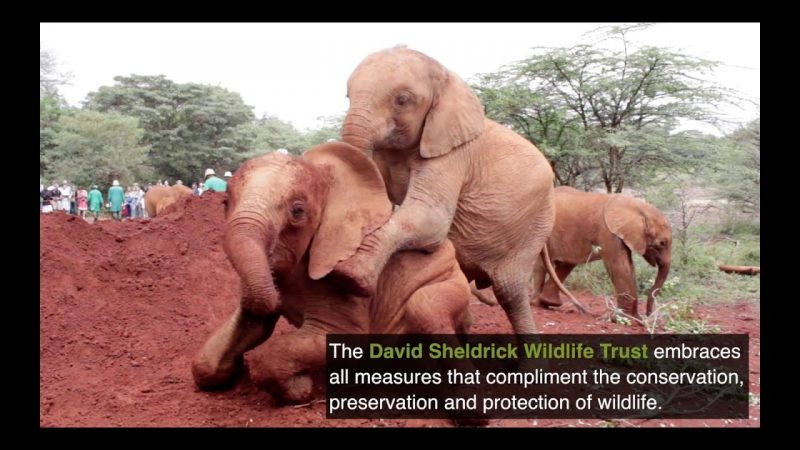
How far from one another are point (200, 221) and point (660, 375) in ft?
20.3

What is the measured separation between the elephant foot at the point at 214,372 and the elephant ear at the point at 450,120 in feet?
6.75

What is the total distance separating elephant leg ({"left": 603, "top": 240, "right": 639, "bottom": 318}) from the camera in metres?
8.27

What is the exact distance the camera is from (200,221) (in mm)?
8461

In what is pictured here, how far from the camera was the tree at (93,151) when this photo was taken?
86.9 ft

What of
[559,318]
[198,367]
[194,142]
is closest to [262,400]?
[198,367]

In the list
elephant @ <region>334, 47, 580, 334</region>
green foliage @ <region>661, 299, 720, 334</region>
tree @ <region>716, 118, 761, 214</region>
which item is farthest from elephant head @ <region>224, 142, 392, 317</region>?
tree @ <region>716, 118, 761, 214</region>

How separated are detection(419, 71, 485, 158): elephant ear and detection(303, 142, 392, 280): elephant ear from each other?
73 centimetres

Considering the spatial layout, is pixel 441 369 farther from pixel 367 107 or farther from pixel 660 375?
pixel 660 375

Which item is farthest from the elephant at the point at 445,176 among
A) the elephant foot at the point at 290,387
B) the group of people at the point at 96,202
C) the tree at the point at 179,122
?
the tree at the point at 179,122

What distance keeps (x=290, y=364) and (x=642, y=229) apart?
6.04 m

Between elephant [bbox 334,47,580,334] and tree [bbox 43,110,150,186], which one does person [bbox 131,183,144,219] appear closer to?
tree [bbox 43,110,150,186]

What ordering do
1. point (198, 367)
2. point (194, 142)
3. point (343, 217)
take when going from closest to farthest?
1. point (343, 217)
2. point (198, 367)
3. point (194, 142)

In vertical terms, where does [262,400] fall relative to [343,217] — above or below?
below

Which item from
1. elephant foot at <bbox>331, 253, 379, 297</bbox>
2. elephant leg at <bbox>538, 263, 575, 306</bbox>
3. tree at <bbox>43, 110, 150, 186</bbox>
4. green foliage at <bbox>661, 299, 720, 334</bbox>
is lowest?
green foliage at <bbox>661, 299, 720, 334</bbox>
